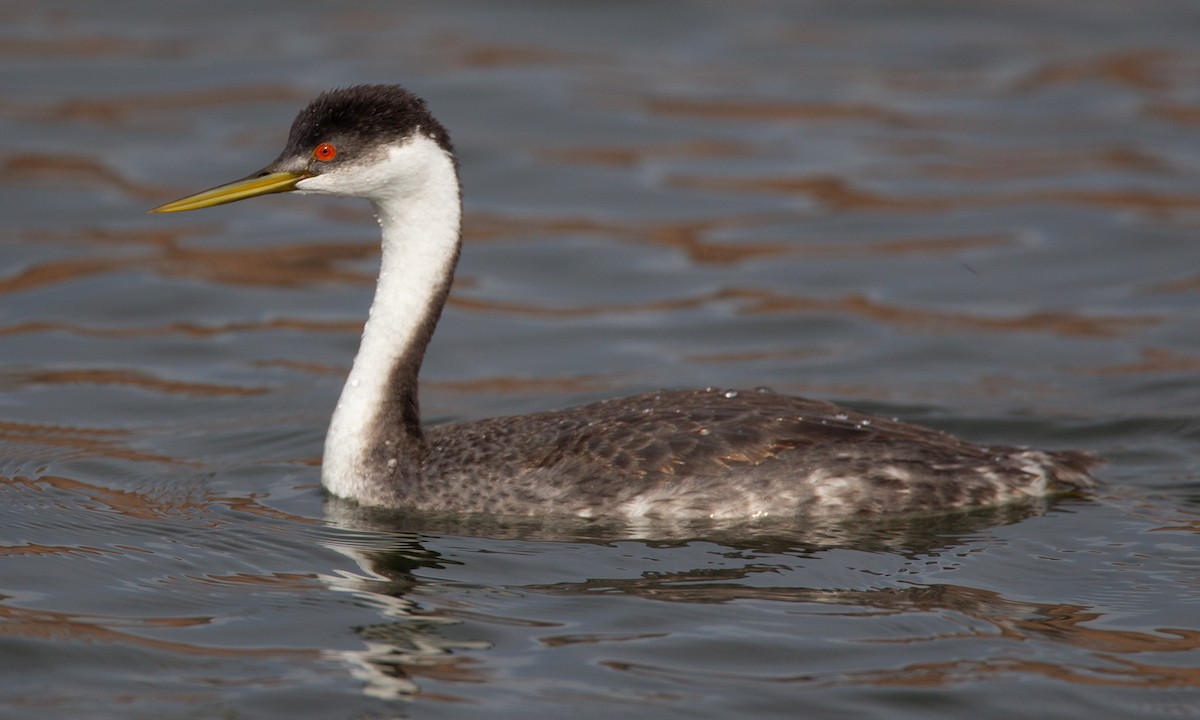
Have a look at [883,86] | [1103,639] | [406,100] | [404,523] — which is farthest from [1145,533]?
[883,86]

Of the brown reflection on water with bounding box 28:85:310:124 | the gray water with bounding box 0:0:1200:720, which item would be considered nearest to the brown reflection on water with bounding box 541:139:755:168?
the gray water with bounding box 0:0:1200:720

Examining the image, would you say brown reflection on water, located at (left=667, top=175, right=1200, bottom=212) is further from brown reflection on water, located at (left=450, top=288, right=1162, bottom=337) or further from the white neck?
the white neck

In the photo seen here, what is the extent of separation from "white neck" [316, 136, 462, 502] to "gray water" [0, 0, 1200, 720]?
31 cm

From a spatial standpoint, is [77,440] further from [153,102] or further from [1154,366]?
[153,102]

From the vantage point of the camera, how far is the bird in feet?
29.2

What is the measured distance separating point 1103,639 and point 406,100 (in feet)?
14.2

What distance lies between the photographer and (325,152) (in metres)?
9.20

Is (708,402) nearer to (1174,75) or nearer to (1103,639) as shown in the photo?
(1103,639)

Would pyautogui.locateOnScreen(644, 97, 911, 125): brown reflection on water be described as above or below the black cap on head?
above

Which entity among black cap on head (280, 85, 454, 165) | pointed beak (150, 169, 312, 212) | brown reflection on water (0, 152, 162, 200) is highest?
black cap on head (280, 85, 454, 165)

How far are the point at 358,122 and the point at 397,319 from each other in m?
1.05

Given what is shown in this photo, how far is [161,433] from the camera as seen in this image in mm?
10914

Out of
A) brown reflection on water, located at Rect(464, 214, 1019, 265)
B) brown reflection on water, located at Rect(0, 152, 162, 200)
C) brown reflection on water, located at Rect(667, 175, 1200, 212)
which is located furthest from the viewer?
brown reflection on water, located at Rect(0, 152, 162, 200)

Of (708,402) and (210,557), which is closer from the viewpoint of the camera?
(210,557)
